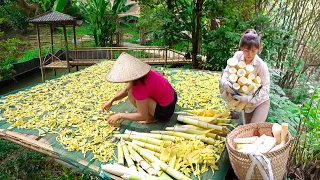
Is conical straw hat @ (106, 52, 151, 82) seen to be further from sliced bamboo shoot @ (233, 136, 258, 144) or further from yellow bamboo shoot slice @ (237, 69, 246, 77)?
sliced bamboo shoot @ (233, 136, 258, 144)

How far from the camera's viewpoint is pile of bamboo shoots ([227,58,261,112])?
2283 millimetres

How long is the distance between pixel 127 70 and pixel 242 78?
1.08m

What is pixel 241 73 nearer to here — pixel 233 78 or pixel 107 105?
pixel 233 78

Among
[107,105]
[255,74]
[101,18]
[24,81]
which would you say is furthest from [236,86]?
[101,18]

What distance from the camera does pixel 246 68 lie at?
2311 mm

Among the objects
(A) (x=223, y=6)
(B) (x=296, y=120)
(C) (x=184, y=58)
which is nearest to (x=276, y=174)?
(B) (x=296, y=120)

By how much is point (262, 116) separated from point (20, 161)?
348 cm

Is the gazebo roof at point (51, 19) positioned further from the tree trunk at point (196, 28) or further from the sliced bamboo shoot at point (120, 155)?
the sliced bamboo shoot at point (120, 155)

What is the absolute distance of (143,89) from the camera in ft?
8.57

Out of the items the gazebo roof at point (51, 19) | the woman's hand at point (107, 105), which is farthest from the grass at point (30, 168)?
the gazebo roof at point (51, 19)

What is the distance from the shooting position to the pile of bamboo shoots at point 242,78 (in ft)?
7.49

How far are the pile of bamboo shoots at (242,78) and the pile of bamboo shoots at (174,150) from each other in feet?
1.87

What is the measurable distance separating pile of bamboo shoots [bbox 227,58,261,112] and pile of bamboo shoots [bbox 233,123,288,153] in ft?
1.29

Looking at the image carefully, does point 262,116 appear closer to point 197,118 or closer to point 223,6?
point 197,118
